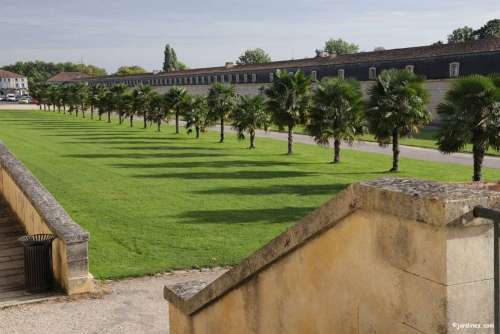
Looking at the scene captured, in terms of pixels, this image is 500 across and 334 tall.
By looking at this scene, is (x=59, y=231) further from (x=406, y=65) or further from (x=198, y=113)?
(x=406, y=65)

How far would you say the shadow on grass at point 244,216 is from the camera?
630 inches

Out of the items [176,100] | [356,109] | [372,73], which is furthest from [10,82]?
[356,109]

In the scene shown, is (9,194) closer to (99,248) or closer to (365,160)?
(99,248)

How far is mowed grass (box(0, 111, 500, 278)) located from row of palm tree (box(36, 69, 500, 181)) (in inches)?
76.9

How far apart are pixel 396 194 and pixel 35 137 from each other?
4644 centimetres

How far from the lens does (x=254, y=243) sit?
1346 centimetres

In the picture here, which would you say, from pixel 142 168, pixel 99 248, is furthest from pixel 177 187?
pixel 99 248

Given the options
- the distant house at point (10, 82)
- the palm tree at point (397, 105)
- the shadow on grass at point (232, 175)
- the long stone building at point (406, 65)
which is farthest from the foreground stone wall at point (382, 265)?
the distant house at point (10, 82)

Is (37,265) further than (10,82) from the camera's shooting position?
No

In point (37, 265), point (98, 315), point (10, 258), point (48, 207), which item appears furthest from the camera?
point (10, 258)

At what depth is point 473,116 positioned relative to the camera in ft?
65.1

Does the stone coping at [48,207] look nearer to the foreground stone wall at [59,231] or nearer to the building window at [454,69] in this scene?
the foreground stone wall at [59,231]

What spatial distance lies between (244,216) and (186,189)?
548 centimetres

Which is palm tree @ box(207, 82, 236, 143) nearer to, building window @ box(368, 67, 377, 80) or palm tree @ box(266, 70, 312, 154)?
palm tree @ box(266, 70, 312, 154)
